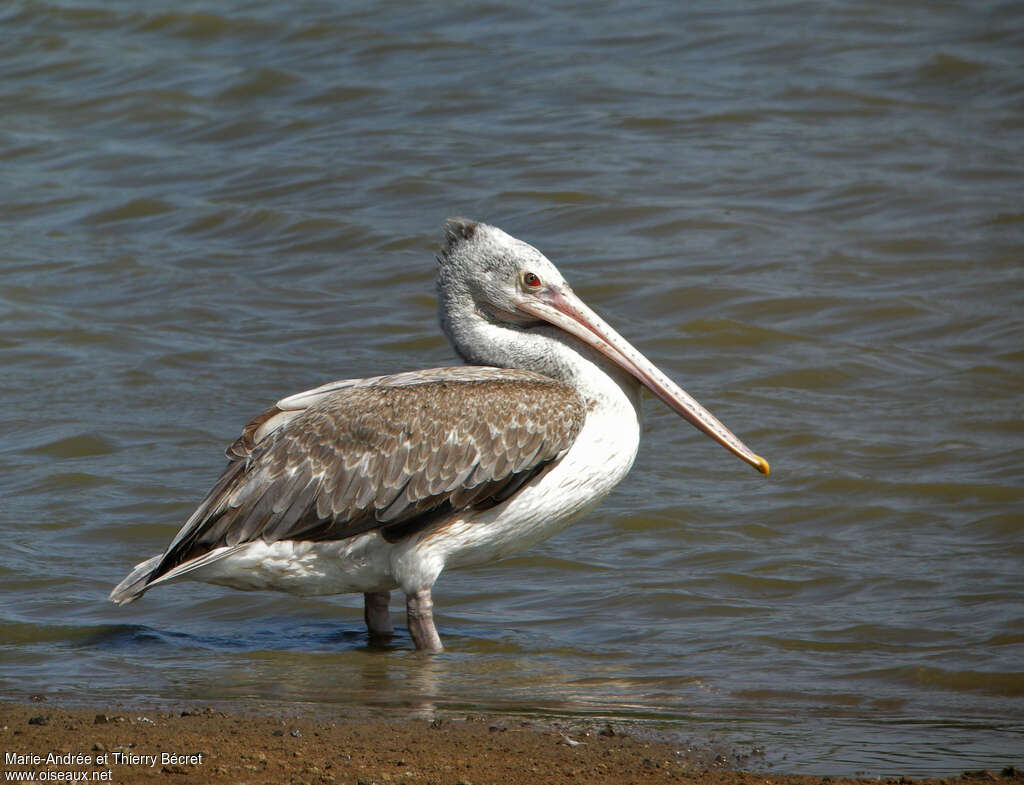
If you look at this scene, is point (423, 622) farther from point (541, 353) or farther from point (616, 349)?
point (616, 349)

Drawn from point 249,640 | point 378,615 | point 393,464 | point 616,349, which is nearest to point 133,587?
point 249,640

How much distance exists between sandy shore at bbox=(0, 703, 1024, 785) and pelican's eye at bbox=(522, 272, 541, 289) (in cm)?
248

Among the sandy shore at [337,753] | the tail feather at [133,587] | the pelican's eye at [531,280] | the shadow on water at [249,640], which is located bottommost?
the shadow on water at [249,640]

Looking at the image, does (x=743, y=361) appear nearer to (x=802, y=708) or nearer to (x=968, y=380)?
(x=968, y=380)

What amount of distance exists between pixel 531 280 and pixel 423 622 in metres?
1.71

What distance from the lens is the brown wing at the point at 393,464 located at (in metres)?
6.23

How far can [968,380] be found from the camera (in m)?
9.20

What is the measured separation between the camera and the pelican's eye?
6.95m

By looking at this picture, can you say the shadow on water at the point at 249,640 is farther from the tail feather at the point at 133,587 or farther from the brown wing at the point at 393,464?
the brown wing at the point at 393,464

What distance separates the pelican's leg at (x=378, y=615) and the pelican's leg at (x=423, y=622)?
34cm

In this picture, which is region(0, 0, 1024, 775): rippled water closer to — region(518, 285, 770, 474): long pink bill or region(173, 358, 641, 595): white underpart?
region(173, 358, 641, 595): white underpart

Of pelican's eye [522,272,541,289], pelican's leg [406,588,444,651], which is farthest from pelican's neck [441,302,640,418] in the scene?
pelican's leg [406,588,444,651]

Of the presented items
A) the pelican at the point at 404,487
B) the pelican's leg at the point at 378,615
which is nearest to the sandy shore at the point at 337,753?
the pelican at the point at 404,487

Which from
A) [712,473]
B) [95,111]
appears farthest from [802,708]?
[95,111]
